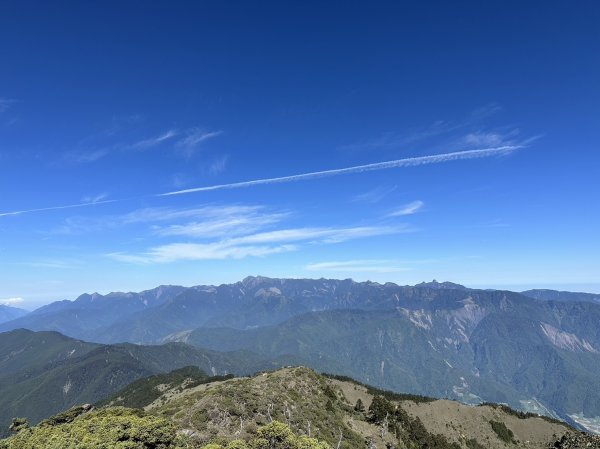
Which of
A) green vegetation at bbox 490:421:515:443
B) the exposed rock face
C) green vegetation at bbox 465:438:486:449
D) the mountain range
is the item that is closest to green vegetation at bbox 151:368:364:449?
the mountain range

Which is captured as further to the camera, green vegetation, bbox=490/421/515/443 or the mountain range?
green vegetation, bbox=490/421/515/443

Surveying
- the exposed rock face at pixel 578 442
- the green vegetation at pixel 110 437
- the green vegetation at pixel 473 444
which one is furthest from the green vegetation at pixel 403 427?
the green vegetation at pixel 110 437

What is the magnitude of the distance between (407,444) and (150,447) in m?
91.8

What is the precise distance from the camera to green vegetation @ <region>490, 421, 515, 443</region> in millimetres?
159375

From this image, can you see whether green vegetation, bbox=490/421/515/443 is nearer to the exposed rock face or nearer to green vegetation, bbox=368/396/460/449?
the exposed rock face

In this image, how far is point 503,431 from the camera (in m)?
162

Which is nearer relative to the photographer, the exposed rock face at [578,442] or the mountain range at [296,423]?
the mountain range at [296,423]

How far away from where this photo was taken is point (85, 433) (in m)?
62.4

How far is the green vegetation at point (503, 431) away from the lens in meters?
159

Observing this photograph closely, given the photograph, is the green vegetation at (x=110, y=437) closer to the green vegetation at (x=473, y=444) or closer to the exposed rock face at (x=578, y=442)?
the exposed rock face at (x=578, y=442)

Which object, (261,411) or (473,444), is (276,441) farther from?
(473,444)

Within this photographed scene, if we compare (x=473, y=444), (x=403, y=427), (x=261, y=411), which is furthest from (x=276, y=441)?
(x=473, y=444)

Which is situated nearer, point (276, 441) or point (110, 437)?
point (110, 437)

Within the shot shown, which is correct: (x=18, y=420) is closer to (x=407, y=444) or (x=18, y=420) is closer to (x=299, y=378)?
(x=299, y=378)
